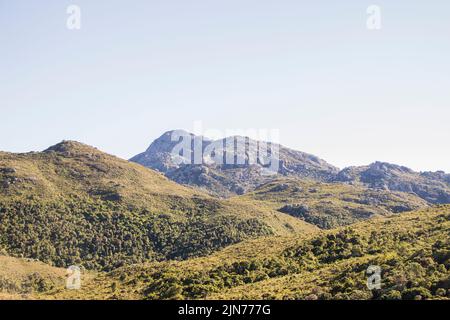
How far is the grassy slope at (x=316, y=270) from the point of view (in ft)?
127

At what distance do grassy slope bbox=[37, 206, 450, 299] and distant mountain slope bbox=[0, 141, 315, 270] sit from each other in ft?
184

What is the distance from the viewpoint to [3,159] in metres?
186

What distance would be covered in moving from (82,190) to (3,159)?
42164 millimetres

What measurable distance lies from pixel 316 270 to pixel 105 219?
10600cm

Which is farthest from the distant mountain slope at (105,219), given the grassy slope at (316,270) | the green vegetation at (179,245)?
the grassy slope at (316,270)

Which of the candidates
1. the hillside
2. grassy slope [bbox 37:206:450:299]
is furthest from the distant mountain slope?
grassy slope [bbox 37:206:450:299]

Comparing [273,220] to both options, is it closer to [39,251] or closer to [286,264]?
[39,251]

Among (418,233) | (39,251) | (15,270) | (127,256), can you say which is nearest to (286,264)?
(418,233)

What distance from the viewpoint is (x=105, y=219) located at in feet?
484

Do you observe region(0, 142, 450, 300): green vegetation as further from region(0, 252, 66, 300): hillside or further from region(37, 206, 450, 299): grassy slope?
region(0, 252, 66, 300): hillside

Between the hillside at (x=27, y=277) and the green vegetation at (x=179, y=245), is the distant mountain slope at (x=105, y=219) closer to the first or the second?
the green vegetation at (x=179, y=245)

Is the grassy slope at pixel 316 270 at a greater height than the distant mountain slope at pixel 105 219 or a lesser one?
Answer: greater

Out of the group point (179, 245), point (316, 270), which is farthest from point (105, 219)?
point (316, 270)

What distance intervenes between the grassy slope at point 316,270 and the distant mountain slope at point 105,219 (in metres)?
56.2
